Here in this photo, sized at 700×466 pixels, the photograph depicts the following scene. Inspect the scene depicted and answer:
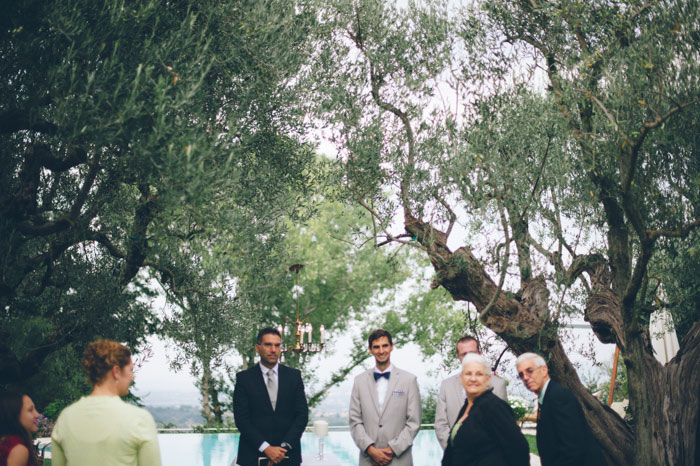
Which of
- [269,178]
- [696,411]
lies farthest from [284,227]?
[696,411]

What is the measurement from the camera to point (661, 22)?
682cm

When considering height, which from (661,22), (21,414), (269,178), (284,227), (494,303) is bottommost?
(21,414)

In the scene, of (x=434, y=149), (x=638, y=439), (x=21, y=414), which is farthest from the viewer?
(x=434, y=149)

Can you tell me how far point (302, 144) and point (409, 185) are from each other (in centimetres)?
165

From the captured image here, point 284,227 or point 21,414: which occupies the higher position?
point 284,227

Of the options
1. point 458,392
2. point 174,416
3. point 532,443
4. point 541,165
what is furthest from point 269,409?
point 174,416

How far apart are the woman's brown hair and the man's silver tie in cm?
277

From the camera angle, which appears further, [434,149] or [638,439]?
[434,149]

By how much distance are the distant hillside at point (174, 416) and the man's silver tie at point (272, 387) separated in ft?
60.6

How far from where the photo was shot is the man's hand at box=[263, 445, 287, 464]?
5508 mm

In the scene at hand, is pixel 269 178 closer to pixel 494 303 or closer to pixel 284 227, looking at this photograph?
pixel 284 227

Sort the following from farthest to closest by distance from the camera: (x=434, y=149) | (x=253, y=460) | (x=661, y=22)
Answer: (x=434, y=149) → (x=661, y=22) → (x=253, y=460)

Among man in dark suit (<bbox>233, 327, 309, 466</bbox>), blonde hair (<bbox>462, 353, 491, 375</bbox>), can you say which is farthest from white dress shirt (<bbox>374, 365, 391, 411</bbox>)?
blonde hair (<bbox>462, 353, 491, 375</bbox>)

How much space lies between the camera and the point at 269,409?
5.79 meters
